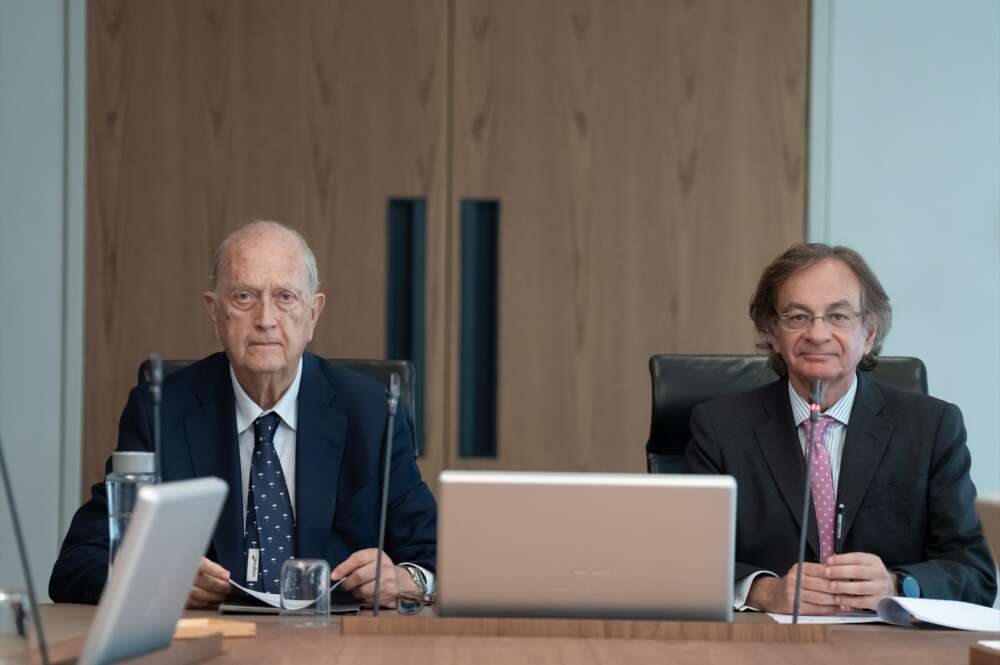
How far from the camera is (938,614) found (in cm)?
205

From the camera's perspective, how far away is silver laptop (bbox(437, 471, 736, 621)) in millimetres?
1781

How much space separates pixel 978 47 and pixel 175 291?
8.20 feet

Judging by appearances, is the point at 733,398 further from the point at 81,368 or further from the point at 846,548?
the point at 81,368

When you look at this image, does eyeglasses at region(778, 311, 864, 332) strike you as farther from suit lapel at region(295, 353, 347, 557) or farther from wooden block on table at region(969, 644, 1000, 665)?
wooden block on table at region(969, 644, 1000, 665)

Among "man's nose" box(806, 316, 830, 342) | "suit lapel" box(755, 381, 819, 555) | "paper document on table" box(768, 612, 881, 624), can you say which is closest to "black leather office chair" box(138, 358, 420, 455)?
"suit lapel" box(755, 381, 819, 555)

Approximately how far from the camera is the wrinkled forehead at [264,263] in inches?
→ 104

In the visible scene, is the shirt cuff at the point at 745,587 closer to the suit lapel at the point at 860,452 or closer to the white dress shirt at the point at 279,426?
the suit lapel at the point at 860,452

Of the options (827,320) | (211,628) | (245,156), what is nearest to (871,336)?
(827,320)

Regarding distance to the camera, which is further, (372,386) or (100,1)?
(100,1)

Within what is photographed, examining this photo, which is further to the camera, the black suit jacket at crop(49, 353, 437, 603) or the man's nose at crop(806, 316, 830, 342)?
the man's nose at crop(806, 316, 830, 342)

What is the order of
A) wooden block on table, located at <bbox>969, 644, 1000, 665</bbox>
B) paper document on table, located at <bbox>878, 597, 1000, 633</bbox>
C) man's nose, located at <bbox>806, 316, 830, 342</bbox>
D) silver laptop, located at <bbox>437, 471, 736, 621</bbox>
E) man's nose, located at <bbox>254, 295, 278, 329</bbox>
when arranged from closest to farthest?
1. wooden block on table, located at <bbox>969, 644, 1000, 665</bbox>
2. silver laptop, located at <bbox>437, 471, 736, 621</bbox>
3. paper document on table, located at <bbox>878, 597, 1000, 633</bbox>
4. man's nose, located at <bbox>254, 295, 278, 329</bbox>
5. man's nose, located at <bbox>806, 316, 830, 342</bbox>

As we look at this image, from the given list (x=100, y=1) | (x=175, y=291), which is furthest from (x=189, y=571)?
(x=100, y=1)

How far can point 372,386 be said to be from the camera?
2721mm

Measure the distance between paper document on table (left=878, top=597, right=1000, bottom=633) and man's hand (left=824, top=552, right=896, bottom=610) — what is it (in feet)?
0.54
